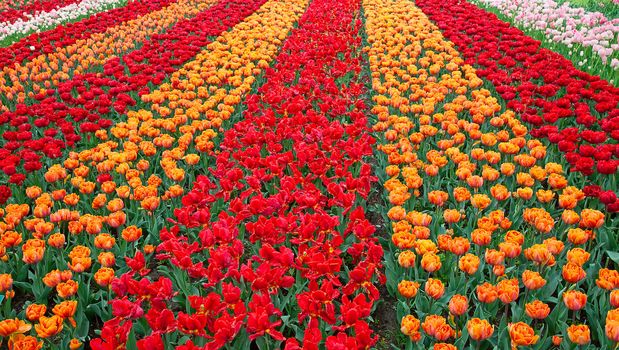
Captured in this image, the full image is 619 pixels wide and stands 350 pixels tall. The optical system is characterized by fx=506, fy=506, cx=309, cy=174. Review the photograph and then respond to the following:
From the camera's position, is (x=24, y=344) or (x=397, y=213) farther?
(x=397, y=213)

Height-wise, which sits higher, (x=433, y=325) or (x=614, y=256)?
(x=433, y=325)

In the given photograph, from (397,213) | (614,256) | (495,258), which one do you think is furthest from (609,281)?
(397,213)

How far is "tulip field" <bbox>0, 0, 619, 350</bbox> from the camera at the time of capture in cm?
286

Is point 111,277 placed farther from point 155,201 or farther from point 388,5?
point 388,5

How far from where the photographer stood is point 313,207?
3.88m

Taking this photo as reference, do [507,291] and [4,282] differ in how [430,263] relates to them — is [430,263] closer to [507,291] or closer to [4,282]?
[507,291]

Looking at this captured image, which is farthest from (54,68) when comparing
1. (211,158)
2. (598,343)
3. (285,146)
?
(598,343)

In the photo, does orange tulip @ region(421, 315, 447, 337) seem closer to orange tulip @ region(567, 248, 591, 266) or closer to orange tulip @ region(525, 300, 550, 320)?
orange tulip @ region(525, 300, 550, 320)

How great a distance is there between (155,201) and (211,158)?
1.75m

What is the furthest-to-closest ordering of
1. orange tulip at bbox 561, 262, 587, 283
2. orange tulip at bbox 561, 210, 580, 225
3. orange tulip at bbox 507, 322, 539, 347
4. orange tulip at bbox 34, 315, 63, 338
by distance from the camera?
orange tulip at bbox 561, 210, 580, 225 < orange tulip at bbox 561, 262, 587, 283 < orange tulip at bbox 34, 315, 63, 338 < orange tulip at bbox 507, 322, 539, 347

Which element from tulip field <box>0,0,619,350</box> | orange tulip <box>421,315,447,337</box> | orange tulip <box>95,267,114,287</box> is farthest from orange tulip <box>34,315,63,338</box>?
orange tulip <box>421,315,447,337</box>

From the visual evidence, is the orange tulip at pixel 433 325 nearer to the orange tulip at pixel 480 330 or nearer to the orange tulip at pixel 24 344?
the orange tulip at pixel 480 330

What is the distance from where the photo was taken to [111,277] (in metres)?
3.16

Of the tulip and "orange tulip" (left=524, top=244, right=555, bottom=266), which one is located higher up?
"orange tulip" (left=524, top=244, right=555, bottom=266)
